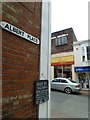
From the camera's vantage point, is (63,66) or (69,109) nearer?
(69,109)

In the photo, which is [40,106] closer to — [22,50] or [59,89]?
[22,50]

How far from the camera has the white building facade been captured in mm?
18359

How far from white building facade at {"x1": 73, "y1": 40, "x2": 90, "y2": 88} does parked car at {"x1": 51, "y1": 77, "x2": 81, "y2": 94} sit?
145 inches

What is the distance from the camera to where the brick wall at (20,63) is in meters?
2.43

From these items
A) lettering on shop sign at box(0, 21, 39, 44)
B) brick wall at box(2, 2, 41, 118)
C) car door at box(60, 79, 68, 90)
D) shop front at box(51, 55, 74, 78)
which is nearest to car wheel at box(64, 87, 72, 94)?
car door at box(60, 79, 68, 90)

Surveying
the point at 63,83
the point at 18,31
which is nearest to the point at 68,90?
the point at 63,83

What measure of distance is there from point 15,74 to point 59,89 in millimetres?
13660

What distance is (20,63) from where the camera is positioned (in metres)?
2.78

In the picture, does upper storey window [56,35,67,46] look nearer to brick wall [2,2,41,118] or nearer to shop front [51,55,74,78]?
shop front [51,55,74,78]

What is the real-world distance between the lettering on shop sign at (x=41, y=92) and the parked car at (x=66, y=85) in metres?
11.6

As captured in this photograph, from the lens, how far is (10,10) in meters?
2.59

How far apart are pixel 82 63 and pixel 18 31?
1669 centimetres

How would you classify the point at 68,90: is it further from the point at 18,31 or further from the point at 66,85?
the point at 18,31

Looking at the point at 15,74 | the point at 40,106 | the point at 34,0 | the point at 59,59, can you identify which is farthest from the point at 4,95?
Result: the point at 59,59
